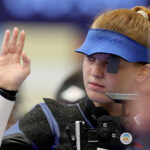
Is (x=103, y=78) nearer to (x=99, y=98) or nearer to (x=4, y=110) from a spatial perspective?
(x=99, y=98)

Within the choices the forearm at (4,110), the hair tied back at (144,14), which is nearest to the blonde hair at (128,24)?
the hair tied back at (144,14)

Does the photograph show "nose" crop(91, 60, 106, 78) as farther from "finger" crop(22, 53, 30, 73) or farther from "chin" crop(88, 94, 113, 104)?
"finger" crop(22, 53, 30, 73)

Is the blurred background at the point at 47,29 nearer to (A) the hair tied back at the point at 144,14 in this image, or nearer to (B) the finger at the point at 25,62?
(A) the hair tied back at the point at 144,14

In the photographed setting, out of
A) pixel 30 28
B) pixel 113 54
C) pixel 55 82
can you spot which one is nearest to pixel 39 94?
pixel 55 82

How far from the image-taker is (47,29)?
2.90 meters

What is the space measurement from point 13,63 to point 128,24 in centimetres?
36

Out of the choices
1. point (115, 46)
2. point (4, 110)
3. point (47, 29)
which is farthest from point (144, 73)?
point (47, 29)

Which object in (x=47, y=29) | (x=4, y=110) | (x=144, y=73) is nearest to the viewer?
(x=4, y=110)

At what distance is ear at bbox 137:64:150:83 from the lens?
4.50 feet

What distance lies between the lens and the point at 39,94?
277cm

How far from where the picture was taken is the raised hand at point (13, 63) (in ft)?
4.20

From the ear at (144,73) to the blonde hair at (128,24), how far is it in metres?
0.06

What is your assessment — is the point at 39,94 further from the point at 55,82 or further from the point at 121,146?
the point at 121,146

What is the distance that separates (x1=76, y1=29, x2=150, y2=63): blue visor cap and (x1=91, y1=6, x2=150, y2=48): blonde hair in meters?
0.02
